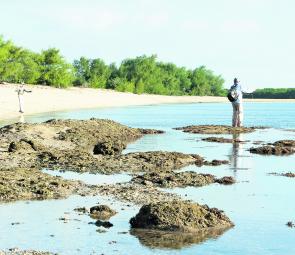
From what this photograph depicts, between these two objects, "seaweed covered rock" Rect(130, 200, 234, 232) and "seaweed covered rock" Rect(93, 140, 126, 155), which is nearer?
"seaweed covered rock" Rect(130, 200, 234, 232)

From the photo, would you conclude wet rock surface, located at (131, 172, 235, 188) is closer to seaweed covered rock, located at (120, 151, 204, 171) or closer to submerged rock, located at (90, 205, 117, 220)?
seaweed covered rock, located at (120, 151, 204, 171)

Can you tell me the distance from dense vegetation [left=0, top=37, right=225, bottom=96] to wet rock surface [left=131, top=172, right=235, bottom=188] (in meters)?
53.6

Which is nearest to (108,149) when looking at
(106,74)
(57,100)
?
(57,100)

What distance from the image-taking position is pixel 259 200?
13125mm

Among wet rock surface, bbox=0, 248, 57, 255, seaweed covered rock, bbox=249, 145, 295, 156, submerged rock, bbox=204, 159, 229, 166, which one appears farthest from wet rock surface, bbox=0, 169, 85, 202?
seaweed covered rock, bbox=249, 145, 295, 156

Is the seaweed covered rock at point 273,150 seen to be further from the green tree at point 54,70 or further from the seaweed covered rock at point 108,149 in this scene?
the green tree at point 54,70

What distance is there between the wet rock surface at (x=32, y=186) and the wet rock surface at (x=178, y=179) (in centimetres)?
150

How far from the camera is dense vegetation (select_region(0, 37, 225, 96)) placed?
7381 cm

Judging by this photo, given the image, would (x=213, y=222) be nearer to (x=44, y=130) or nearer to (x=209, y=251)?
(x=209, y=251)

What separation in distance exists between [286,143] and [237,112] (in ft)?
26.6

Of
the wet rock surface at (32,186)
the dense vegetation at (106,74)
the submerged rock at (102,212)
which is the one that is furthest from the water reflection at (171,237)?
the dense vegetation at (106,74)

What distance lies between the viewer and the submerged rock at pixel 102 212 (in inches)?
443

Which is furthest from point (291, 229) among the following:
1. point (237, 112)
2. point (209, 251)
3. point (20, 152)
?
point (237, 112)

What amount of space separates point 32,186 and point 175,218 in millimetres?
4074
